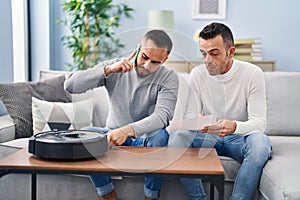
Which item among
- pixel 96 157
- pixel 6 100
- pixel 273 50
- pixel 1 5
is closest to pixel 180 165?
pixel 96 157

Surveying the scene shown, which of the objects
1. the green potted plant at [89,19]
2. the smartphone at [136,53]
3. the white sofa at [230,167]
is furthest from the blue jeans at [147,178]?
the green potted plant at [89,19]

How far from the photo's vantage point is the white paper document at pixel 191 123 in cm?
188

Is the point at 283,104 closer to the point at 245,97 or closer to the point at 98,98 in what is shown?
the point at 245,97

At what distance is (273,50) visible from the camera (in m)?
3.79

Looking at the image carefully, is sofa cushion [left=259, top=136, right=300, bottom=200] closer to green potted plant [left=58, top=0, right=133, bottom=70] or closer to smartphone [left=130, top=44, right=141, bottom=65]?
smartphone [left=130, top=44, right=141, bottom=65]

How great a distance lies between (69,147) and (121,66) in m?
0.37

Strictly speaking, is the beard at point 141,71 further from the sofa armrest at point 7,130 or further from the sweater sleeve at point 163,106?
the sofa armrest at point 7,130

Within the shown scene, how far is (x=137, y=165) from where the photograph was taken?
1.75m

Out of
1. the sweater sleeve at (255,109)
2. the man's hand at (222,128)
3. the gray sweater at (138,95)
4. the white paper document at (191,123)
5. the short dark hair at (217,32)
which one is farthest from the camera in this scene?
the sweater sleeve at (255,109)

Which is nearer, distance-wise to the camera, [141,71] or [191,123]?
[141,71]

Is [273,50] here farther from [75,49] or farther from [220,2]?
[75,49]

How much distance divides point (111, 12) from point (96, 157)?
7.59 ft

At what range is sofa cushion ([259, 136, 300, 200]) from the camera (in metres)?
1.78

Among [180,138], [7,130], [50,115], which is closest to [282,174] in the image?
[180,138]
